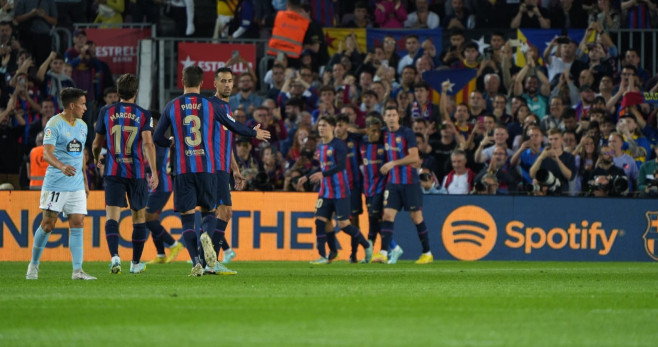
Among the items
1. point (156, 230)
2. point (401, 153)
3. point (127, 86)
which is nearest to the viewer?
point (127, 86)

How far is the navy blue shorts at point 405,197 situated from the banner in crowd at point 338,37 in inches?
246

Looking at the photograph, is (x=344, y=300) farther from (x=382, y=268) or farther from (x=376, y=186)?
(x=376, y=186)

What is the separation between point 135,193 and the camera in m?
13.4

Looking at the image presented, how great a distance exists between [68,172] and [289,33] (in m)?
11.1

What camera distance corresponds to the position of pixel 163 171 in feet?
54.5

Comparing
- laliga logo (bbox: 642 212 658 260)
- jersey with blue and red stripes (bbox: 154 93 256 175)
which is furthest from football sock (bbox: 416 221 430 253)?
jersey with blue and red stripes (bbox: 154 93 256 175)

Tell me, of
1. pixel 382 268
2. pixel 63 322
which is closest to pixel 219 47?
pixel 382 268

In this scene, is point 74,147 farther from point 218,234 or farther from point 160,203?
point 160,203

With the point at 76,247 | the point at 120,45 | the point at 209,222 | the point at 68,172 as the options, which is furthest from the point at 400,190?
the point at 120,45

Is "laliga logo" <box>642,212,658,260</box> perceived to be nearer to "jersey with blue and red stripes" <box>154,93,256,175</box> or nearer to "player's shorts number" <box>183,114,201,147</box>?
"jersey with blue and red stripes" <box>154,93,256,175</box>

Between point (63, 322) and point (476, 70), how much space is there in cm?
1499

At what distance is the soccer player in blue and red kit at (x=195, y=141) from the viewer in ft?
40.6

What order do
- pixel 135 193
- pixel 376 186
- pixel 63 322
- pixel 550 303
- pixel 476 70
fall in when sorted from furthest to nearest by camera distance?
pixel 476 70 < pixel 376 186 < pixel 135 193 < pixel 550 303 < pixel 63 322

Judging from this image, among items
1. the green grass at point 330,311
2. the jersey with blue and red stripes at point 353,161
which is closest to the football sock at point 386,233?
the jersey with blue and red stripes at point 353,161
